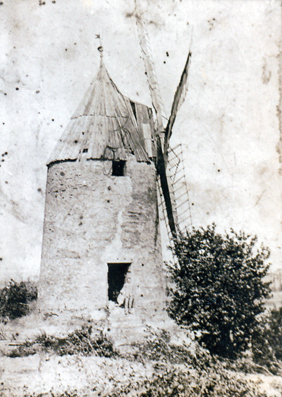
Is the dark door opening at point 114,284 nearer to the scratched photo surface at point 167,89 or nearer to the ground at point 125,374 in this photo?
the scratched photo surface at point 167,89

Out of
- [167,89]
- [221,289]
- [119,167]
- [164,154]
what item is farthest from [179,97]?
[221,289]

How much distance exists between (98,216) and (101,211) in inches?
5.4

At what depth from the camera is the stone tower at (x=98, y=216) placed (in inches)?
282

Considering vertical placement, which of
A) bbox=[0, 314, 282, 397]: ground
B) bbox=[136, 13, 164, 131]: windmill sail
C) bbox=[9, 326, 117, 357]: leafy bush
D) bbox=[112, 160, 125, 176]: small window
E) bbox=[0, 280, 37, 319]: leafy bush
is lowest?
bbox=[0, 314, 282, 397]: ground

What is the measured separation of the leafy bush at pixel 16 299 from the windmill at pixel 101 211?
1324mm

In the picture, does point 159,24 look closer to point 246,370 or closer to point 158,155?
point 158,155

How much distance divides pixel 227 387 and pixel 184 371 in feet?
2.43

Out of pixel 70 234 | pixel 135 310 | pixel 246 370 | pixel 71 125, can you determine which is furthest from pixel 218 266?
pixel 71 125

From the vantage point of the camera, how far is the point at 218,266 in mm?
6066

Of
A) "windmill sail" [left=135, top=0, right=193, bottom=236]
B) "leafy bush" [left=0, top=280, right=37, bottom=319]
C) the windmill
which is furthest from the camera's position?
"leafy bush" [left=0, top=280, right=37, bottom=319]

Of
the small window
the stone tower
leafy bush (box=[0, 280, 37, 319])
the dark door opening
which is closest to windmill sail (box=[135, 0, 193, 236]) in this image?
the stone tower

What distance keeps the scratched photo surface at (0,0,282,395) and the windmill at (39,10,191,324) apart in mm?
375

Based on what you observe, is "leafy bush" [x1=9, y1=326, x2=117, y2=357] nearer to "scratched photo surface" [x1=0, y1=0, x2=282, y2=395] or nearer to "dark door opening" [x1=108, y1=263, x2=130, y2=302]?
"scratched photo surface" [x1=0, y1=0, x2=282, y2=395]

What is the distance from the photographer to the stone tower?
7172 mm
